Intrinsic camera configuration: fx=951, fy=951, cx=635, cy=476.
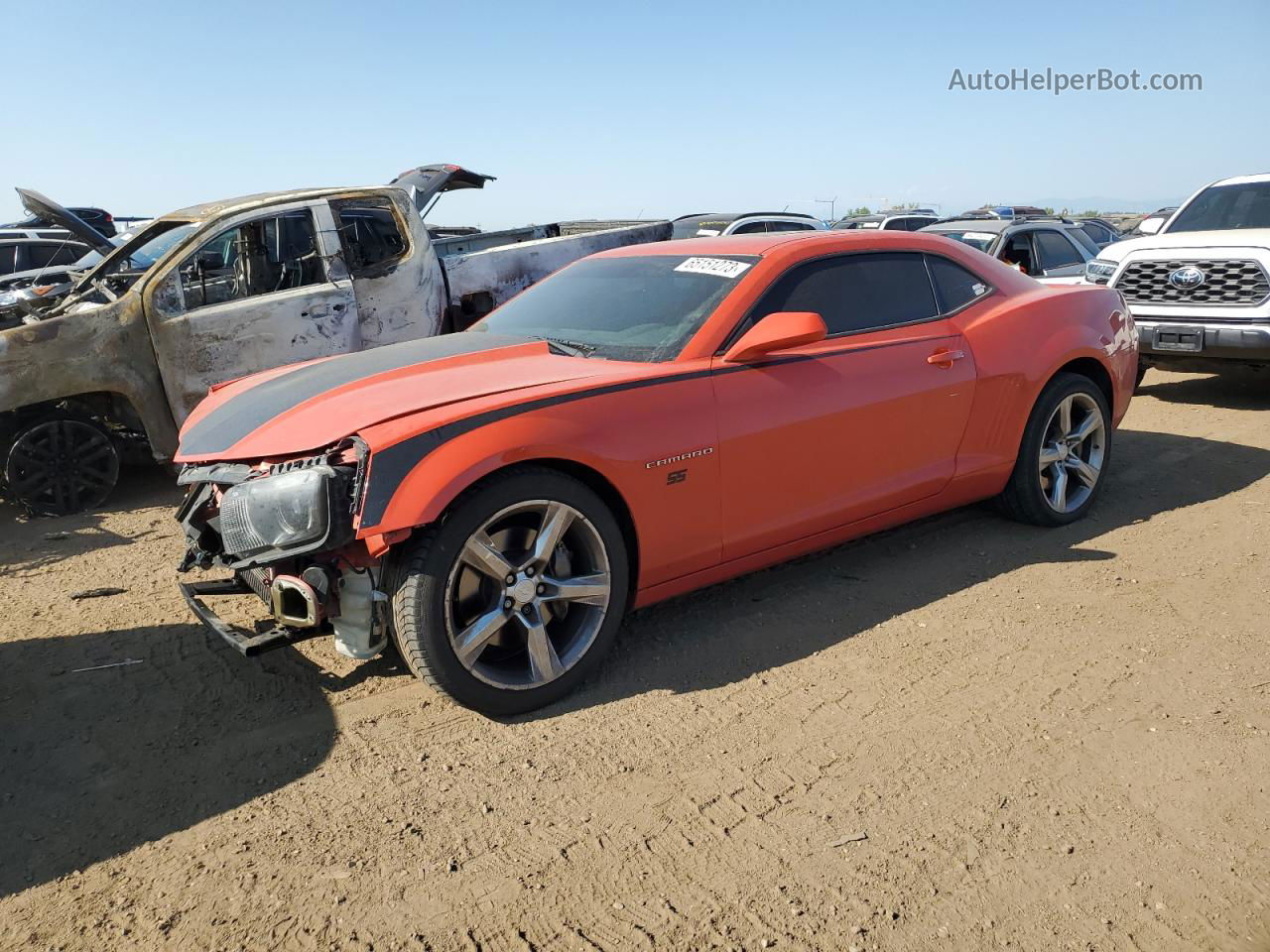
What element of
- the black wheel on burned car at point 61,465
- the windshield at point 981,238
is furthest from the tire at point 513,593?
the windshield at point 981,238

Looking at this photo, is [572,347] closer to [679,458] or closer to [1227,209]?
[679,458]

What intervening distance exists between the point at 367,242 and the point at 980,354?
465 centimetres

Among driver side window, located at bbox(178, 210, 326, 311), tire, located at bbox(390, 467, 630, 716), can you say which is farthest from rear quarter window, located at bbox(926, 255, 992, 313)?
driver side window, located at bbox(178, 210, 326, 311)

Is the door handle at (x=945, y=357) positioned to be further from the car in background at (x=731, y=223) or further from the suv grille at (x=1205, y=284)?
the car in background at (x=731, y=223)

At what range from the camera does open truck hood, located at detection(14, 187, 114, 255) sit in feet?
23.0

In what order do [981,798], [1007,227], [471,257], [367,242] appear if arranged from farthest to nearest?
[1007,227] → [471,257] → [367,242] → [981,798]

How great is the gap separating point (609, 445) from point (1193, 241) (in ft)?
24.0

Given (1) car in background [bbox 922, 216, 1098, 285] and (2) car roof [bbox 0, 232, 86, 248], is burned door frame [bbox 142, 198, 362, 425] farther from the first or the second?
(2) car roof [bbox 0, 232, 86, 248]

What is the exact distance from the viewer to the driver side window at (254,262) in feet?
20.9

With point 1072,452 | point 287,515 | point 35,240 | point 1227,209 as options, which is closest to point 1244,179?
point 1227,209

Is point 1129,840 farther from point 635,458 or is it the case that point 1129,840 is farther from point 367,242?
point 367,242

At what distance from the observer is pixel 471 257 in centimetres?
792

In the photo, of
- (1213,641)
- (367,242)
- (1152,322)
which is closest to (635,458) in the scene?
(1213,641)

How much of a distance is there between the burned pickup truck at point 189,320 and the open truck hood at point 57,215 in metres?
0.59
